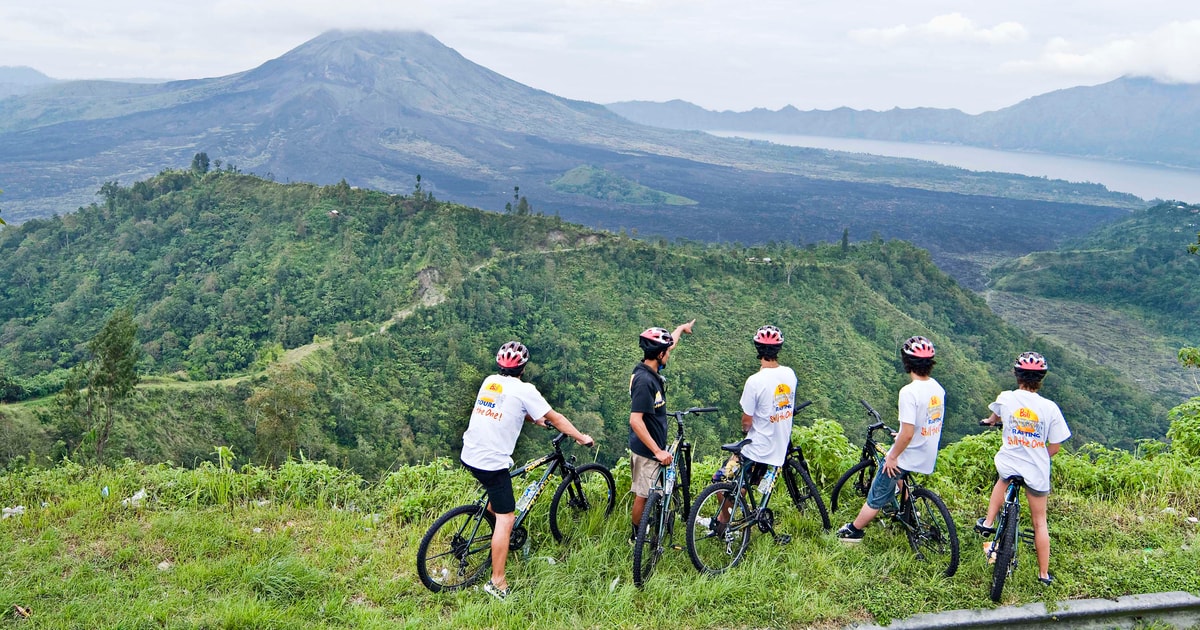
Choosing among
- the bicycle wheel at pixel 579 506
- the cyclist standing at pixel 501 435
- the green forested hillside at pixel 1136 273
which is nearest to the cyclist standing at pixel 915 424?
the bicycle wheel at pixel 579 506

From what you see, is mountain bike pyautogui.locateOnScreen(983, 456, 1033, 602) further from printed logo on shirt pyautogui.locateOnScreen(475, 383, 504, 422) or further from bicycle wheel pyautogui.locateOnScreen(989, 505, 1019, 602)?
printed logo on shirt pyautogui.locateOnScreen(475, 383, 504, 422)

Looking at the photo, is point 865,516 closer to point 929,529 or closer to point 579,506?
point 929,529

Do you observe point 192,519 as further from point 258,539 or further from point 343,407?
point 343,407

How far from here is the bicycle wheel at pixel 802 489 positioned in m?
6.53

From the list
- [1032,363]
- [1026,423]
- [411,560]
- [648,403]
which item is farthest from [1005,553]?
[411,560]

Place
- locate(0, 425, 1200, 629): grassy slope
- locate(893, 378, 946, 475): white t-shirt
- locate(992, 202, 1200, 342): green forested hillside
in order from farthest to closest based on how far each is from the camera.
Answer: locate(992, 202, 1200, 342): green forested hillside, locate(893, 378, 946, 475): white t-shirt, locate(0, 425, 1200, 629): grassy slope

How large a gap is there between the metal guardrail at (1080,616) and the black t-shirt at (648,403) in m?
2.01

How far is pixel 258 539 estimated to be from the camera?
6.26m

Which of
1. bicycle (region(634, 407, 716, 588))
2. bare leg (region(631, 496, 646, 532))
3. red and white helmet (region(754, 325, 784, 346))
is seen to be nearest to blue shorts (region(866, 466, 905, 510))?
red and white helmet (region(754, 325, 784, 346))

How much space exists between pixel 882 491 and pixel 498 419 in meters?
3.40

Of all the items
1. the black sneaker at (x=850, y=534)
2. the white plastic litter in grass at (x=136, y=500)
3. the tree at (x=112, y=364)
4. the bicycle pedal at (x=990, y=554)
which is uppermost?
the bicycle pedal at (x=990, y=554)

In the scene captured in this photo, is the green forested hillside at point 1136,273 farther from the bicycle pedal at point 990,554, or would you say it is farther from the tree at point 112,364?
the tree at point 112,364

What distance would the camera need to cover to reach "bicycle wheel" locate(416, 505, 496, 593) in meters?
5.66

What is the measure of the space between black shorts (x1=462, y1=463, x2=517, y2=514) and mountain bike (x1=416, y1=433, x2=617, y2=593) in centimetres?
21
